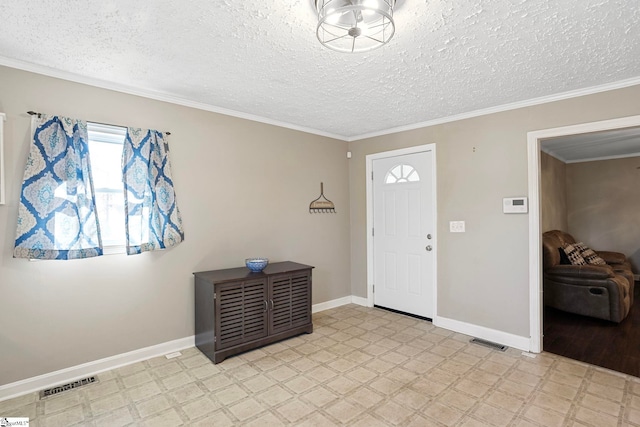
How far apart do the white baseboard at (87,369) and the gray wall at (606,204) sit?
7.82 metres

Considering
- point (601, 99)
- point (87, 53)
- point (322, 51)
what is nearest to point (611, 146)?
point (601, 99)

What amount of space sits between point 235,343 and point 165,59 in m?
2.47

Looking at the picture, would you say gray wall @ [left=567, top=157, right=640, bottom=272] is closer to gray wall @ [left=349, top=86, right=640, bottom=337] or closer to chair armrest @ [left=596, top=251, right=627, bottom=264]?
chair armrest @ [left=596, top=251, right=627, bottom=264]

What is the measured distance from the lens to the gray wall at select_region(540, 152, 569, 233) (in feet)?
17.4

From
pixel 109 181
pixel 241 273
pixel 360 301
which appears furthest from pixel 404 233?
pixel 109 181

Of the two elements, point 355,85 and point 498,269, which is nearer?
point 355,85

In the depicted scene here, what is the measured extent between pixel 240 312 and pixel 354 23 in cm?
256

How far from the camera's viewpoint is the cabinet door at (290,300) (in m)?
3.37

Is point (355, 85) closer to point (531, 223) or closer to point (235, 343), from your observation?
point (531, 223)

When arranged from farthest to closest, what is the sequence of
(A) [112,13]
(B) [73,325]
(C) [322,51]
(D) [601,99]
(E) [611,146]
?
(E) [611,146]
(D) [601,99]
(B) [73,325]
(C) [322,51]
(A) [112,13]

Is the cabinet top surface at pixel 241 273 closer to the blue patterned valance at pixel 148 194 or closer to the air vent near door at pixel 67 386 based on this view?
the blue patterned valance at pixel 148 194

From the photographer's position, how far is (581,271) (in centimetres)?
416

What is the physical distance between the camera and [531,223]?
3.19 metres

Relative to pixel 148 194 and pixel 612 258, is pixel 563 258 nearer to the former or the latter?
pixel 612 258
